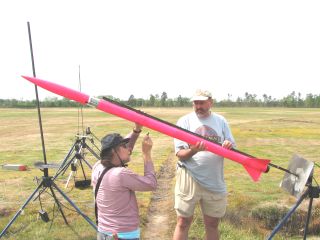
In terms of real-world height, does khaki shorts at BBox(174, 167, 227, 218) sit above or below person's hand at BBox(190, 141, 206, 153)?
below

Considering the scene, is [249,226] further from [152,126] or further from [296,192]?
[152,126]

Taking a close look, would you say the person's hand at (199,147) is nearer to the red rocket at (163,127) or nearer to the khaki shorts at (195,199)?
the red rocket at (163,127)

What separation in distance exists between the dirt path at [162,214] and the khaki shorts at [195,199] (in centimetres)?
173

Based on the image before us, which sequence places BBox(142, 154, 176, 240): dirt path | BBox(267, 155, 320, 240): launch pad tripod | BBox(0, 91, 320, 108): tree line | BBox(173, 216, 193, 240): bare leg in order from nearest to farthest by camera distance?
BBox(267, 155, 320, 240): launch pad tripod, BBox(173, 216, 193, 240): bare leg, BBox(142, 154, 176, 240): dirt path, BBox(0, 91, 320, 108): tree line

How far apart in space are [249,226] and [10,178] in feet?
23.2

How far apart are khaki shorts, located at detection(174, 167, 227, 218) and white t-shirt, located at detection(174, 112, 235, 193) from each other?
9 cm

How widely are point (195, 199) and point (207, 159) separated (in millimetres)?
553

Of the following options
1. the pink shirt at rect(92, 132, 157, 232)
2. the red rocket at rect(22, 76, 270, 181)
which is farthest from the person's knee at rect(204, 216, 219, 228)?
the pink shirt at rect(92, 132, 157, 232)

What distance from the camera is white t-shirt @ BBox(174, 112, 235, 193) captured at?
16.0 ft

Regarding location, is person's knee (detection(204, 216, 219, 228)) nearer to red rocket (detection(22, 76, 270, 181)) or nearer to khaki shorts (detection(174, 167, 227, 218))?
khaki shorts (detection(174, 167, 227, 218))

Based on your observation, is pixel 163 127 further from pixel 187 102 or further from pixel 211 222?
pixel 187 102

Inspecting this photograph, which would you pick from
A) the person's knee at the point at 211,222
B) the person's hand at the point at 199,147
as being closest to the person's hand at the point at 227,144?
the person's hand at the point at 199,147

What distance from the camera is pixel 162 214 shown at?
788 centimetres

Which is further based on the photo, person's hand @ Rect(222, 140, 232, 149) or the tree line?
the tree line
